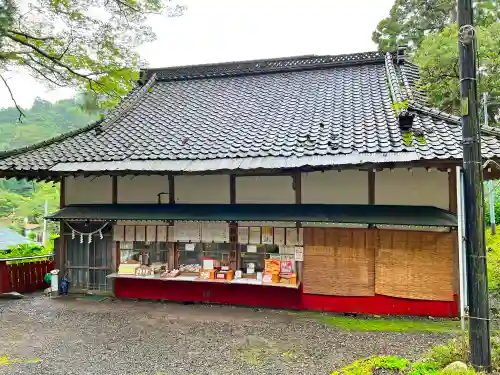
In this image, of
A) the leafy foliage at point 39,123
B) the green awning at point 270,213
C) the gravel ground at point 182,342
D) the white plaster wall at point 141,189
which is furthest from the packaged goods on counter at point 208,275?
the leafy foliage at point 39,123

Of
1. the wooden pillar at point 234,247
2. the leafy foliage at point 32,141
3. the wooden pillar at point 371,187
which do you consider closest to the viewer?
the wooden pillar at point 371,187

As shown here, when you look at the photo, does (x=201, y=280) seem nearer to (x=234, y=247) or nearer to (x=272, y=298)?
(x=234, y=247)

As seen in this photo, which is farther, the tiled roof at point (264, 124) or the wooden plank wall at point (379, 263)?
the wooden plank wall at point (379, 263)

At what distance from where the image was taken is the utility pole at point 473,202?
3.84m

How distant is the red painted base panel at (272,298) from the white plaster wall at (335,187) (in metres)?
2.20

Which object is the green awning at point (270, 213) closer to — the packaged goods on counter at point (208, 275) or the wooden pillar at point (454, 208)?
the wooden pillar at point (454, 208)

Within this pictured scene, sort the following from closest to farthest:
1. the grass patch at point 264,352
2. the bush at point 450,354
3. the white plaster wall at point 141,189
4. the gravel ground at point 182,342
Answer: the bush at point 450,354
the gravel ground at point 182,342
the grass patch at point 264,352
the white plaster wall at point 141,189

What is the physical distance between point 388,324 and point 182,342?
4167 mm

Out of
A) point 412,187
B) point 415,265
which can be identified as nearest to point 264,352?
point 415,265

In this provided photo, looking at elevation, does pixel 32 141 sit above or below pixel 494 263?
above

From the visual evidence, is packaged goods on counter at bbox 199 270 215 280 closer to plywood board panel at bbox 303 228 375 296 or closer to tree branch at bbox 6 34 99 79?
plywood board panel at bbox 303 228 375 296

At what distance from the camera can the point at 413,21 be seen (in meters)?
25.5

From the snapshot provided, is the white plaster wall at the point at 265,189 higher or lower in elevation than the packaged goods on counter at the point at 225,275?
higher

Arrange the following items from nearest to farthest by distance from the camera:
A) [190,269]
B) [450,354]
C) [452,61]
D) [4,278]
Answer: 1. [450,354]
2. [190,269]
3. [4,278]
4. [452,61]
